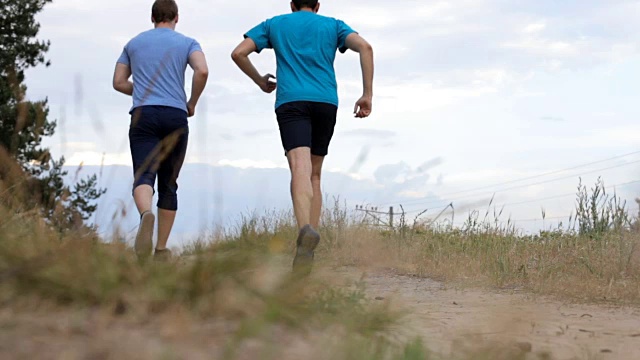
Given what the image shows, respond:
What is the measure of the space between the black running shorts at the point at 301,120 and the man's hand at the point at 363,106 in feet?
0.59

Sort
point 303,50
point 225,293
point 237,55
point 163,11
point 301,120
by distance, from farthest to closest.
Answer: point 163,11, point 237,55, point 303,50, point 301,120, point 225,293

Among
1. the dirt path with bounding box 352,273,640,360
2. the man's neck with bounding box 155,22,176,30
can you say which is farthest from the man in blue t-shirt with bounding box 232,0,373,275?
the dirt path with bounding box 352,273,640,360

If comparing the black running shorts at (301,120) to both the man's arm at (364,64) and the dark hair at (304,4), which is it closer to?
the man's arm at (364,64)

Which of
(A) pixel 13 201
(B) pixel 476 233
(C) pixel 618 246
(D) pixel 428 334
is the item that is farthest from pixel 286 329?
(B) pixel 476 233

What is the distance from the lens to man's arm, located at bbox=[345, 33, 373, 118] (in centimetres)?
601

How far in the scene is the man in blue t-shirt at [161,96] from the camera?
6.00m

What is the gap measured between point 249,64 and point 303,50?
1.56 ft

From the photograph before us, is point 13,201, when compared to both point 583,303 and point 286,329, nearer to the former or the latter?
point 286,329

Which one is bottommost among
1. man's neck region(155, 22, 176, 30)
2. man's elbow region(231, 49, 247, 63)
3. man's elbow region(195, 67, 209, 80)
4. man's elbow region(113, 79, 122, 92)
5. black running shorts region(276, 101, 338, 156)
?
black running shorts region(276, 101, 338, 156)

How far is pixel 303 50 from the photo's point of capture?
234 inches

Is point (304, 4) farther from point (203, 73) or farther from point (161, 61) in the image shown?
point (161, 61)

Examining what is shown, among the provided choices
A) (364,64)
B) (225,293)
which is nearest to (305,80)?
(364,64)

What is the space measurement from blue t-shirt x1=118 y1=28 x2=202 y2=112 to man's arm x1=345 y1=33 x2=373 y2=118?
1210mm

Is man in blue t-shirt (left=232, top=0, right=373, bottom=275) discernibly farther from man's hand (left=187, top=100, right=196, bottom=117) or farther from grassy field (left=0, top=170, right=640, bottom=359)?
grassy field (left=0, top=170, right=640, bottom=359)
